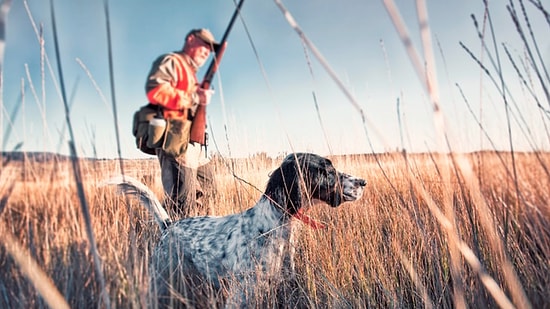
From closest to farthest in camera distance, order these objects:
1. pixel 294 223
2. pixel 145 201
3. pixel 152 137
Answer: pixel 294 223
pixel 145 201
pixel 152 137

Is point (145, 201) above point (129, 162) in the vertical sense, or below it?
below

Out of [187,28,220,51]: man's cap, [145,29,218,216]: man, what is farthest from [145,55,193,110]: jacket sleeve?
[187,28,220,51]: man's cap

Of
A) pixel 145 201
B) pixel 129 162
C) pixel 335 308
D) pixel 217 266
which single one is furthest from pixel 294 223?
pixel 129 162

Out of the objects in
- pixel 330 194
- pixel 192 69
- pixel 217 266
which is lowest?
pixel 217 266

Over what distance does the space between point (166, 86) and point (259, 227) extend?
1831 millimetres

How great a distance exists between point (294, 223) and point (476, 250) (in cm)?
122

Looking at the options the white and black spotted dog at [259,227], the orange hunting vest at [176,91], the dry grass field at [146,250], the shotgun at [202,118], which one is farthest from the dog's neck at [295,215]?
the orange hunting vest at [176,91]

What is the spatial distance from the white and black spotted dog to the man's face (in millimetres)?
2019

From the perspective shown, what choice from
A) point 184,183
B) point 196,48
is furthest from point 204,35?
point 184,183

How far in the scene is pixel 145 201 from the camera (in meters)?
2.60

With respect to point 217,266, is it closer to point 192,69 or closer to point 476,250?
point 476,250

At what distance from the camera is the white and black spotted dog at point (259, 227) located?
2186 mm

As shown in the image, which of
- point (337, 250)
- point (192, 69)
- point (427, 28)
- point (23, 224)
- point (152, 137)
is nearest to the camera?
point (427, 28)

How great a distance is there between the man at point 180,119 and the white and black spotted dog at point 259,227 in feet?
2.79
